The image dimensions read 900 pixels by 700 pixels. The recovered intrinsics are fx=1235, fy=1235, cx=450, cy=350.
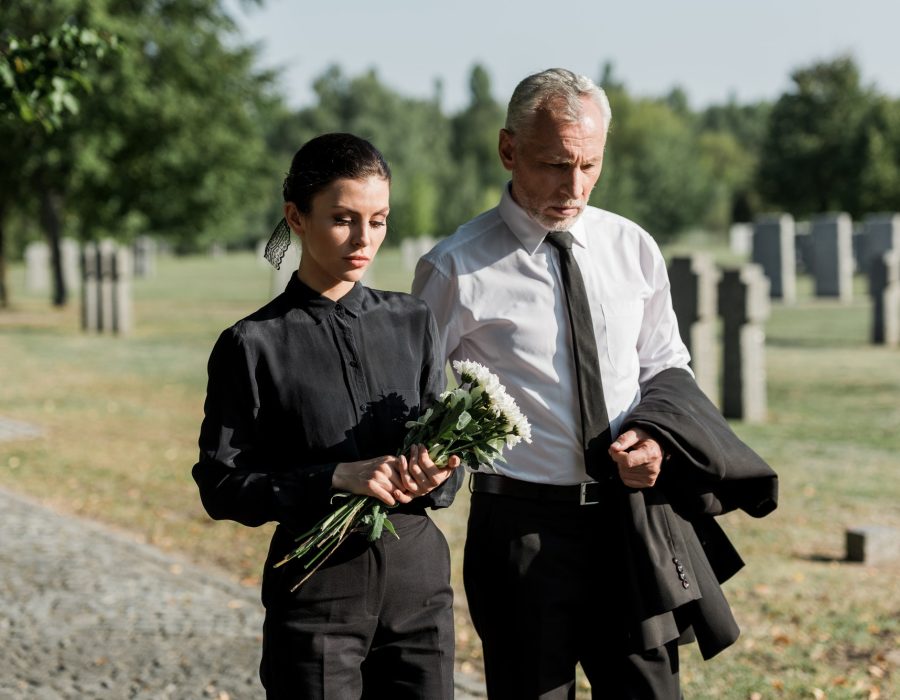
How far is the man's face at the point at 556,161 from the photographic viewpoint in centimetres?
301

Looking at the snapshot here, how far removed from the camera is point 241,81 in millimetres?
32250

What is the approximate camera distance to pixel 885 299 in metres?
18.8

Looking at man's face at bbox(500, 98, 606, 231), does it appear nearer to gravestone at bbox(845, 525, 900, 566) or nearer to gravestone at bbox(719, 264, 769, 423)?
gravestone at bbox(845, 525, 900, 566)

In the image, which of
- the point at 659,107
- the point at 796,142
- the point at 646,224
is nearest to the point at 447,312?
the point at 796,142

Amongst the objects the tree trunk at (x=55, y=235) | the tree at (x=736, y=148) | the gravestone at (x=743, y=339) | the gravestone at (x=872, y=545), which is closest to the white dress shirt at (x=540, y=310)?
the gravestone at (x=872, y=545)

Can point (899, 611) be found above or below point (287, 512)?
below

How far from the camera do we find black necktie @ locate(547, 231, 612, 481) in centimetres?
310

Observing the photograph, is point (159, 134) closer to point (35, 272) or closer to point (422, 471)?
point (35, 272)

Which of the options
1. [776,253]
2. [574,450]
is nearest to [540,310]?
[574,450]

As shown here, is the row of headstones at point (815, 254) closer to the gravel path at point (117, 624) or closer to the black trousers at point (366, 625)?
the gravel path at point (117, 624)

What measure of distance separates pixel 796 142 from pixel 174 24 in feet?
125

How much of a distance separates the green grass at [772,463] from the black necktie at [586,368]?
221cm

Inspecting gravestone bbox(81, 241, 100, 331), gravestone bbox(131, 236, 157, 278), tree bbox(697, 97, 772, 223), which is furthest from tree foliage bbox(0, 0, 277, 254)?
tree bbox(697, 97, 772, 223)

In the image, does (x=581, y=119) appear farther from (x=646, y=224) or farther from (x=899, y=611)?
(x=646, y=224)
